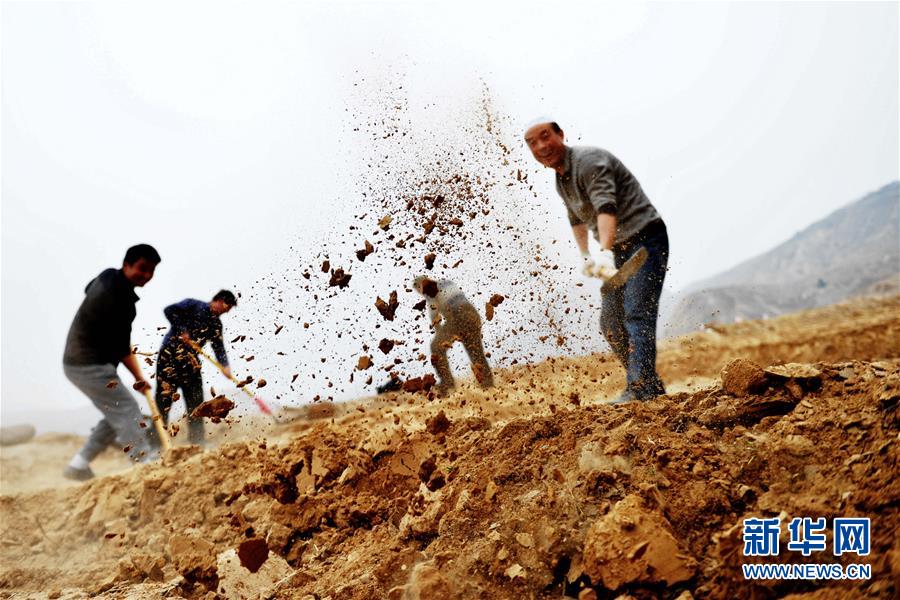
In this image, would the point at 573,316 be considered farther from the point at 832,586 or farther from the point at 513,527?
the point at 832,586

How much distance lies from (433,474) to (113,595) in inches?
56.9

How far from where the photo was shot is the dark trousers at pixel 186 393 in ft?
16.5

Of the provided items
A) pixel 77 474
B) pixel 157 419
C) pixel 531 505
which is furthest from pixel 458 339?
pixel 77 474

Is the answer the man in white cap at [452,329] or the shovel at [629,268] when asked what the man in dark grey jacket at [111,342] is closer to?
the man in white cap at [452,329]

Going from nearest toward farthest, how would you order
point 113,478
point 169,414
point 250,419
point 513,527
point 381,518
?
1. point 513,527
2. point 381,518
3. point 113,478
4. point 169,414
5. point 250,419

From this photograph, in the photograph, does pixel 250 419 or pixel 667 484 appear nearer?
pixel 667 484

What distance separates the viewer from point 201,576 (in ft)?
7.42

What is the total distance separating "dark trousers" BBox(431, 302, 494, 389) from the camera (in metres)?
5.00

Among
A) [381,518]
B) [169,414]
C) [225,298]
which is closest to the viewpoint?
[381,518]

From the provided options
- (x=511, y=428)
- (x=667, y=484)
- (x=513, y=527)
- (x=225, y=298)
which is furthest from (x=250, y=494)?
(x=225, y=298)

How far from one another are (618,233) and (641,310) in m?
0.50

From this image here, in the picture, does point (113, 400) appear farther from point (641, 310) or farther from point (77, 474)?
point (641, 310)

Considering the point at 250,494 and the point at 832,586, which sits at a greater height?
the point at 250,494

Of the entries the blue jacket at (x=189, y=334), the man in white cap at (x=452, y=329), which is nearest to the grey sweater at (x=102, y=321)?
the blue jacket at (x=189, y=334)
